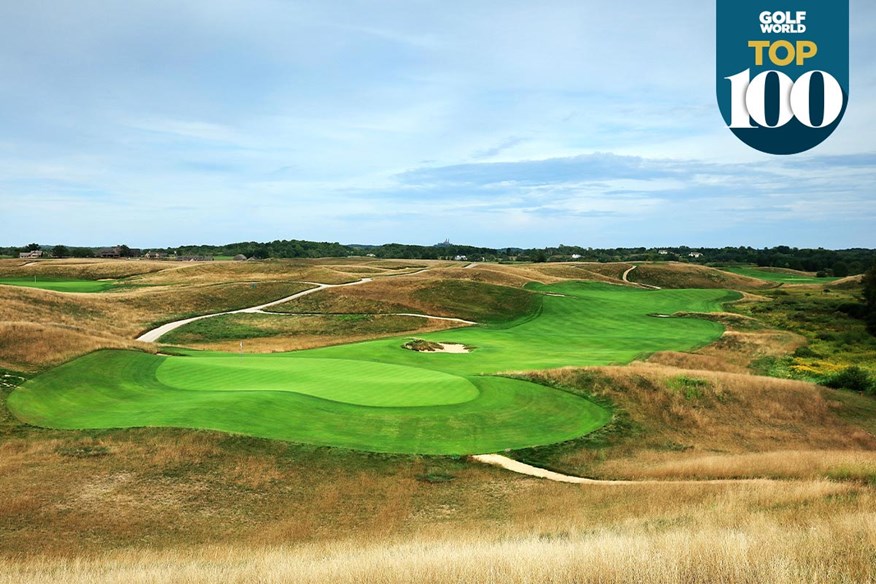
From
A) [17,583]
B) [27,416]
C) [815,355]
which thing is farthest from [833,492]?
[815,355]

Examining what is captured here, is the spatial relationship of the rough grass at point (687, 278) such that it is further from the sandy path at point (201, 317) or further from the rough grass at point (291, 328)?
the rough grass at point (291, 328)

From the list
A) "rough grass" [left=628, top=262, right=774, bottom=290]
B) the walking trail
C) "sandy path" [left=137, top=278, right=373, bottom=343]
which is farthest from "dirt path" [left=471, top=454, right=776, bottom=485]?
"rough grass" [left=628, top=262, right=774, bottom=290]

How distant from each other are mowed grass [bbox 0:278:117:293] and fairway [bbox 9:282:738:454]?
47.6m

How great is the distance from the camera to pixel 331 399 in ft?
71.6

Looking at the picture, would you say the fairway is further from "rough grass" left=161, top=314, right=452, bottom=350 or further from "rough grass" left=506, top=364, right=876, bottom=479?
"rough grass" left=161, top=314, right=452, bottom=350

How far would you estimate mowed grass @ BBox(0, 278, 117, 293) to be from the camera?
71750 millimetres

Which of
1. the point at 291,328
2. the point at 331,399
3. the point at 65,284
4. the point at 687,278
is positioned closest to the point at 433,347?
the point at 291,328

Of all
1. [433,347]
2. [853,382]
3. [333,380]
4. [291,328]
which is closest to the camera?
[333,380]

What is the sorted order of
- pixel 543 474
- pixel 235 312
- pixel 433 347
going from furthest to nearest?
1. pixel 235 312
2. pixel 433 347
3. pixel 543 474

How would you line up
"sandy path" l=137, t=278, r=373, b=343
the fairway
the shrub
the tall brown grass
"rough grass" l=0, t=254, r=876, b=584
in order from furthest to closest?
"sandy path" l=137, t=278, r=373, b=343, the shrub, the fairway, "rough grass" l=0, t=254, r=876, b=584, the tall brown grass

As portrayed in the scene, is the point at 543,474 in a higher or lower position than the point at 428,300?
lower

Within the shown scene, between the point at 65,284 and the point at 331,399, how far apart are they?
236 ft

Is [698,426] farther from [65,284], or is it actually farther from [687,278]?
[687,278]

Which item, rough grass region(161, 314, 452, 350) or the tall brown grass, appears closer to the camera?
the tall brown grass
